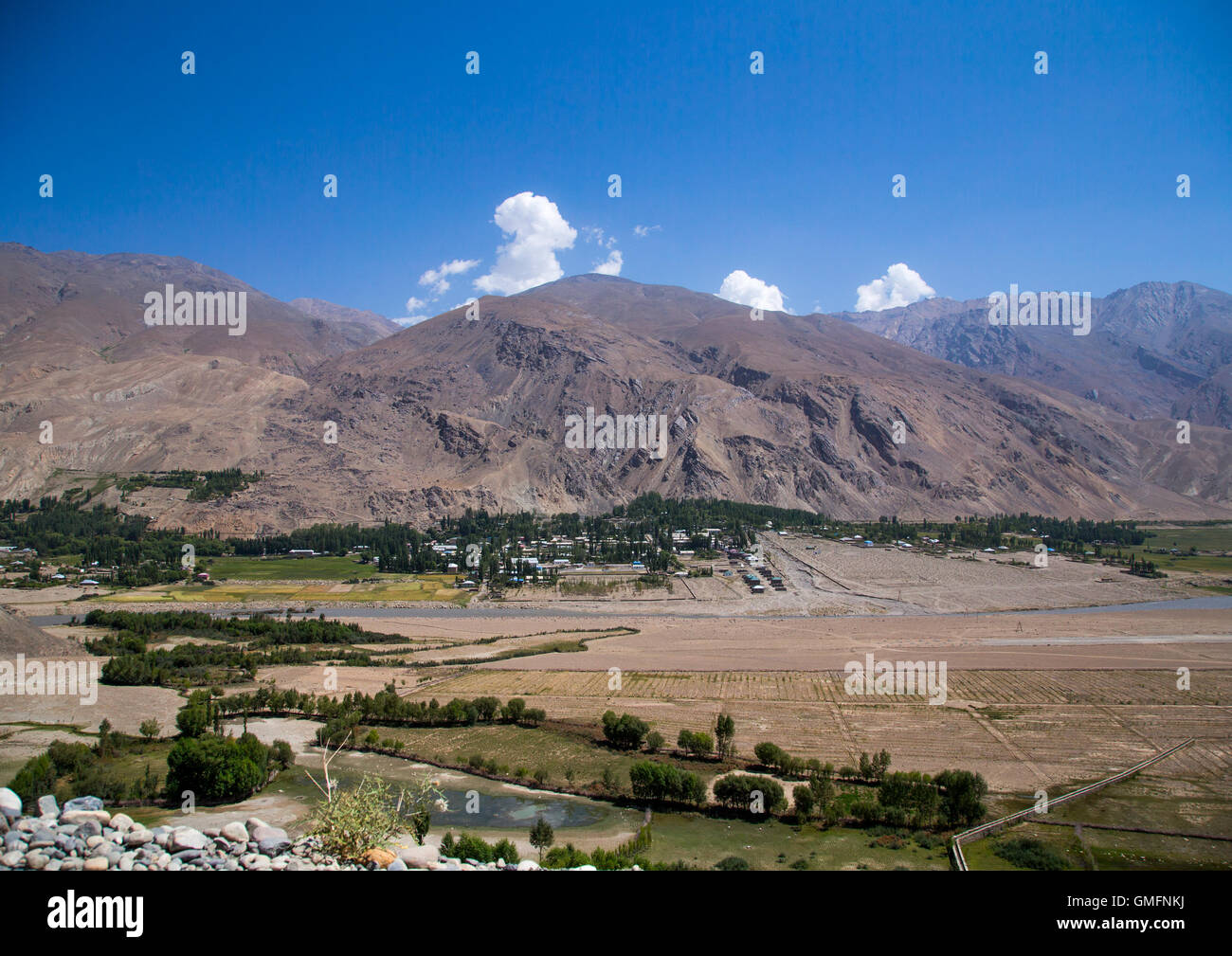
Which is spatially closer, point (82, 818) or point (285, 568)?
point (82, 818)

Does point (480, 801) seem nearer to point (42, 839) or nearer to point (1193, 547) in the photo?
point (42, 839)

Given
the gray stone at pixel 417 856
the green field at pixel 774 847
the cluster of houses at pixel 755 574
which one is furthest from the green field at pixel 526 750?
the cluster of houses at pixel 755 574

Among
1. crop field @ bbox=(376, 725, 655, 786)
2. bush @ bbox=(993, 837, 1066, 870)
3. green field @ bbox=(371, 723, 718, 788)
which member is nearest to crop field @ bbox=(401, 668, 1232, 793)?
green field @ bbox=(371, 723, 718, 788)

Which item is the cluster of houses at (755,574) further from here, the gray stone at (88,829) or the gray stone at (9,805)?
the gray stone at (9,805)

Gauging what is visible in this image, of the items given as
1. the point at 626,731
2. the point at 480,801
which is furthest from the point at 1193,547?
the point at 480,801
